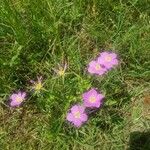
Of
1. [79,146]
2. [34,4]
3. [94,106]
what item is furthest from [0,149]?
[34,4]

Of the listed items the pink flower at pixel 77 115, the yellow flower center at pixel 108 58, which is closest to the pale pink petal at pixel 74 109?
the pink flower at pixel 77 115

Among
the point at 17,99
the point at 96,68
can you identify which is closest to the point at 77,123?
the point at 96,68

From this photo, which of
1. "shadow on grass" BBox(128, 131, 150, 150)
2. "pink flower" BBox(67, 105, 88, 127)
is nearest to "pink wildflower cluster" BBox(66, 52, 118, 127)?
"pink flower" BBox(67, 105, 88, 127)

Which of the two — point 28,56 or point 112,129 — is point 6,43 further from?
Result: point 112,129

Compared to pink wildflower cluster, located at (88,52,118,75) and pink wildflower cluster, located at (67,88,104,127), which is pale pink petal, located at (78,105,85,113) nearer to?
pink wildflower cluster, located at (67,88,104,127)

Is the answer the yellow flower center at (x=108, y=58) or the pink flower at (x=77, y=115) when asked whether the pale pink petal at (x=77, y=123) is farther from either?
the yellow flower center at (x=108, y=58)

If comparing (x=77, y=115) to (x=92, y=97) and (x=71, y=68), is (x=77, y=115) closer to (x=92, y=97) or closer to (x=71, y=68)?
(x=92, y=97)
